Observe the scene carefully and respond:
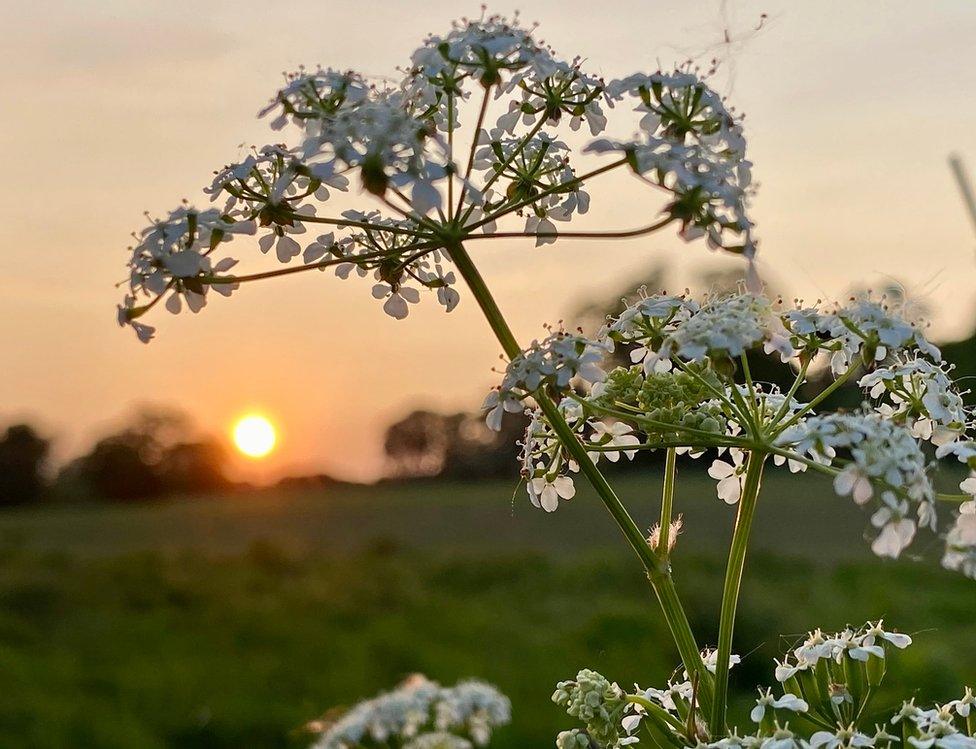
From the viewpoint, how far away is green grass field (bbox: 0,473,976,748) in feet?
26.3

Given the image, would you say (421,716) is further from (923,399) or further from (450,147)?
(450,147)

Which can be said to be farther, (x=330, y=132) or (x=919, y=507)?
(x=330, y=132)

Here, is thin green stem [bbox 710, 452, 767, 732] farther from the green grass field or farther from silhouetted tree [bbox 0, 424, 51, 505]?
silhouetted tree [bbox 0, 424, 51, 505]

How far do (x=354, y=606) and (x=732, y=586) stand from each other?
880 centimetres

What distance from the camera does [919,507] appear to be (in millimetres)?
1390

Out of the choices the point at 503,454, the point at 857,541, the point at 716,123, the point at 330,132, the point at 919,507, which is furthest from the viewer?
the point at 503,454

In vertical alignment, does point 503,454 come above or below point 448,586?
above

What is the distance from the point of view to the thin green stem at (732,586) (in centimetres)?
160

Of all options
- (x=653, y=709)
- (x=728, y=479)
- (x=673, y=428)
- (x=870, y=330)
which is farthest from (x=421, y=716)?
(x=870, y=330)

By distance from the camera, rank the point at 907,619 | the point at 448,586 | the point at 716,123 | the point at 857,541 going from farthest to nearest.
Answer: the point at 857,541
the point at 448,586
the point at 907,619
the point at 716,123

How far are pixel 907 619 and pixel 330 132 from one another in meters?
10.5

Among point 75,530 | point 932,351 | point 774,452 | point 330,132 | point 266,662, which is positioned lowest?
point 266,662

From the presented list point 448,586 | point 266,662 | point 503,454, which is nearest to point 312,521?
point 448,586

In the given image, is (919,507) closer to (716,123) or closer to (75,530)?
(716,123)
